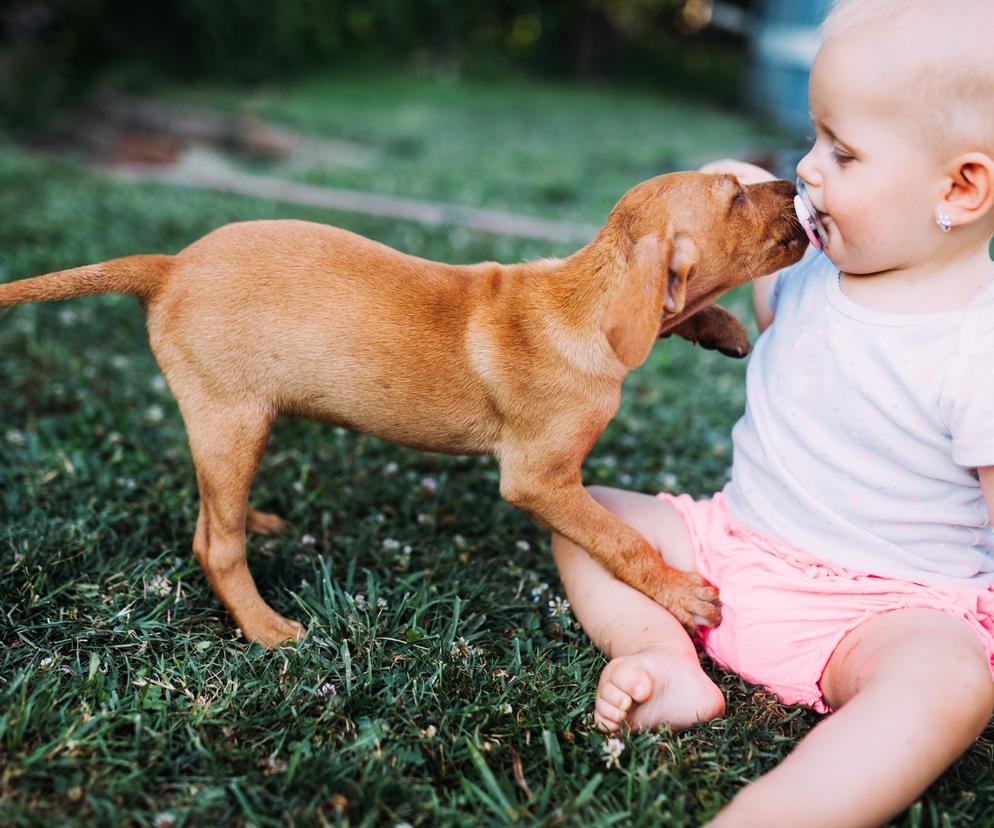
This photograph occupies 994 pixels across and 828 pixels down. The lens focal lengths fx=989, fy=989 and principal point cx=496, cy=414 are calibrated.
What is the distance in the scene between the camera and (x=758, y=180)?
3.05 metres

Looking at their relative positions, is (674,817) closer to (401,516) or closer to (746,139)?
(401,516)

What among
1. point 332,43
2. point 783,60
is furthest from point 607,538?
point 332,43

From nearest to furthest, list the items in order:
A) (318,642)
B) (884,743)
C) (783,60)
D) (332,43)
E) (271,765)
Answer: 1. (884,743)
2. (271,765)
3. (318,642)
4. (783,60)
5. (332,43)

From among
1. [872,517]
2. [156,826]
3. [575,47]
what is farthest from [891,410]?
[575,47]

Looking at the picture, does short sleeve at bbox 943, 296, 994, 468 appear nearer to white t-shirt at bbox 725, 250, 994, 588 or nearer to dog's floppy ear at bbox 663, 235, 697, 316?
white t-shirt at bbox 725, 250, 994, 588

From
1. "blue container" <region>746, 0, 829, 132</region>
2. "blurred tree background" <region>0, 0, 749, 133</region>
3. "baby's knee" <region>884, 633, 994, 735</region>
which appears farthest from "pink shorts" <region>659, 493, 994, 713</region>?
"blue container" <region>746, 0, 829, 132</region>

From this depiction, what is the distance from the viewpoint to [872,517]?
2613 mm

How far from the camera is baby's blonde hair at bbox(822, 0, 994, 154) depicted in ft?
7.39

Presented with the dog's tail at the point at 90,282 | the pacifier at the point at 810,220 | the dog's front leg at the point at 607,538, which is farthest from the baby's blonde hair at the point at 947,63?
the dog's tail at the point at 90,282

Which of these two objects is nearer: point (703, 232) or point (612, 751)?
point (612, 751)

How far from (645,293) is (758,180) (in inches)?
31.7

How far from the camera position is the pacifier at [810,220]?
8.73 ft

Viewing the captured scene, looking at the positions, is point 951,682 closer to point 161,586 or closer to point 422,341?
point 422,341

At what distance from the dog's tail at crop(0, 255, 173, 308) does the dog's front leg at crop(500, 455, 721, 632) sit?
1.15 m
